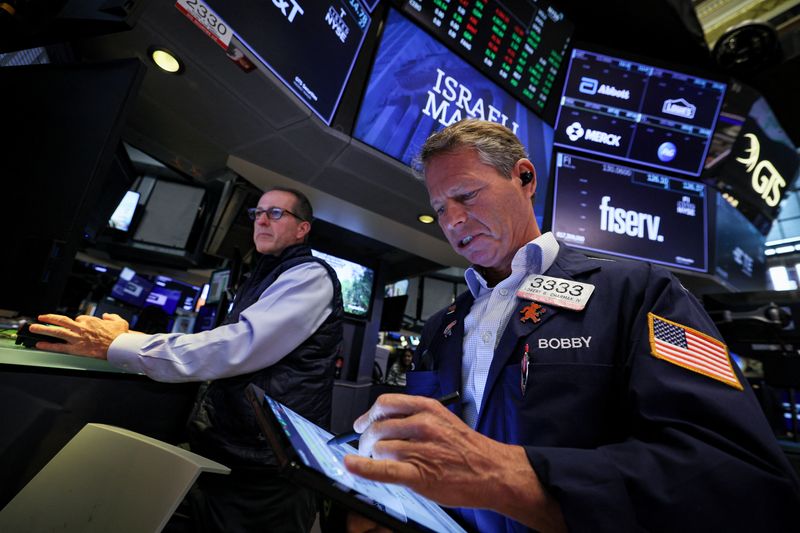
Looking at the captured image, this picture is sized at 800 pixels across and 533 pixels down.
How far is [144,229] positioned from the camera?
4855mm

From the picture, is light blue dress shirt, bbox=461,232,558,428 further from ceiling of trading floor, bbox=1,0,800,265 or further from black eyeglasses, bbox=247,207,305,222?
ceiling of trading floor, bbox=1,0,800,265

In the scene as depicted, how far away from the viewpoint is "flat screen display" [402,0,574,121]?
9.76 ft

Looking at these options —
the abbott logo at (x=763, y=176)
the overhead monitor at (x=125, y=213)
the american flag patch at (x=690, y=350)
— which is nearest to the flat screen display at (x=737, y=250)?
the abbott logo at (x=763, y=176)

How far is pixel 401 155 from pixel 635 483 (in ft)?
7.75

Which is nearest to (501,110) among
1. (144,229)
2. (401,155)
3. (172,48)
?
(401,155)

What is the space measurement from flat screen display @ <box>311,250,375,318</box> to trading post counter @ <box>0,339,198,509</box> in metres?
3.47

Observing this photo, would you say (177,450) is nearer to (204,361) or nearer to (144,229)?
(204,361)

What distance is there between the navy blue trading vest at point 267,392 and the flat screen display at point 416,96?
1.17 metres

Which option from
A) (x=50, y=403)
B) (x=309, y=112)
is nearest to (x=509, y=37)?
(x=309, y=112)

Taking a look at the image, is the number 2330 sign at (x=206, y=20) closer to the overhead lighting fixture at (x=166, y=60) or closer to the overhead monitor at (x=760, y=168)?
the overhead lighting fixture at (x=166, y=60)

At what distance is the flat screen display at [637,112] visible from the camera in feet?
11.3

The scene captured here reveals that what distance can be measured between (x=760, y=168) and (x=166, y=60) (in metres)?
5.25

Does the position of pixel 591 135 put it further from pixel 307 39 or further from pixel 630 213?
pixel 307 39

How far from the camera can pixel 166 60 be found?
1969 mm
